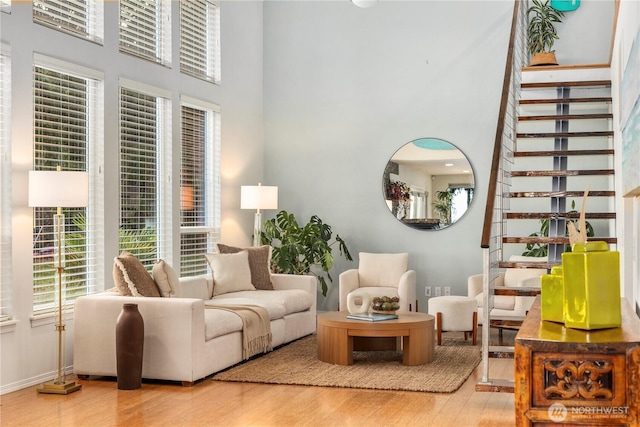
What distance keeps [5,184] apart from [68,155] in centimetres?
77

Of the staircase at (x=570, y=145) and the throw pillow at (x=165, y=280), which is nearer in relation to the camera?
the throw pillow at (x=165, y=280)

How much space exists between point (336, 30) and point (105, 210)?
4177 mm

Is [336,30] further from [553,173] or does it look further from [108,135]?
[553,173]

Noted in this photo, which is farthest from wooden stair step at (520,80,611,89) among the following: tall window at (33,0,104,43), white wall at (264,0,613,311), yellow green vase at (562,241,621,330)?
yellow green vase at (562,241,621,330)

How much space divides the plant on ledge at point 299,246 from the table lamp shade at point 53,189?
361cm

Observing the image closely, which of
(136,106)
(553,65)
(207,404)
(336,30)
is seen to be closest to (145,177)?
(136,106)

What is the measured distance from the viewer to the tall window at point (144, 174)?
7.08m

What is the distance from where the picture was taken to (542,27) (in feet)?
28.5

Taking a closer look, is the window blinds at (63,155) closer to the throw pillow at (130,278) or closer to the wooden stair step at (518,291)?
the throw pillow at (130,278)

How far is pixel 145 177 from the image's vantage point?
24.3ft

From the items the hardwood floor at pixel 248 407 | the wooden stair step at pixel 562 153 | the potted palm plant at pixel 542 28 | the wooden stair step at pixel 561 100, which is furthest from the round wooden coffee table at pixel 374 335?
the potted palm plant at pixel 542 28

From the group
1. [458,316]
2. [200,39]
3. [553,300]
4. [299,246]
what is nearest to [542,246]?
[458,316]

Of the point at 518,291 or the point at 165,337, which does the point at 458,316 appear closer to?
the point at 518,291

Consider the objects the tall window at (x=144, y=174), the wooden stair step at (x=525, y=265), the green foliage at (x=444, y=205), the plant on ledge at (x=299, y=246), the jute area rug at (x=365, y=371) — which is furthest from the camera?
the green foliage at (x=444, y=205)
